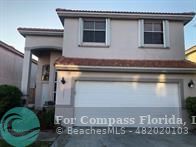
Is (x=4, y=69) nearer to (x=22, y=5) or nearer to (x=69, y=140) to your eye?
(x=22, y=5)

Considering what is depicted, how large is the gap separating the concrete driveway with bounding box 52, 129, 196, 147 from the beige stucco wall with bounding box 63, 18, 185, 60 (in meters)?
4.59

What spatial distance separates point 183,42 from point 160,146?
6953 millimetres

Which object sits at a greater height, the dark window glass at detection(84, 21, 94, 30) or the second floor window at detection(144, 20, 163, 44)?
the dark window glass at detection(84, 21, 94, 30)

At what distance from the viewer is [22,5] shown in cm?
1262

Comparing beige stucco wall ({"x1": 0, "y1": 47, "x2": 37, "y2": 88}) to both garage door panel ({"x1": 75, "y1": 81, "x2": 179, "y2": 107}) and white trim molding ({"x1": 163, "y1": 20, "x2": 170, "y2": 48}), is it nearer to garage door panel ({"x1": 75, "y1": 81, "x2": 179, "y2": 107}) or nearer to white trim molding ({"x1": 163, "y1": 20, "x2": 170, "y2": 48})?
garage door panel ({"x1": 75, "y1": 81, "x2": 179, "y2": 107})

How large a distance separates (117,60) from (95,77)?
177 centimetres

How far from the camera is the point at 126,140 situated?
720 centimetres

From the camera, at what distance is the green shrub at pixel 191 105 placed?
8.75 m

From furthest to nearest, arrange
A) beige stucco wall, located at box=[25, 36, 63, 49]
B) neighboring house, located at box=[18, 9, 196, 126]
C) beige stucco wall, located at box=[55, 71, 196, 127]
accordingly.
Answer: beige stucco wall, located at box=[25, 36, 63, 49]
neighboring house, located at box=[18, 9, 196, 126]
beige stucco wall, located at box=[55, 71, 196, 127]

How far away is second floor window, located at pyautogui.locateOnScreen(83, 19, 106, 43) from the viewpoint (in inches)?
421

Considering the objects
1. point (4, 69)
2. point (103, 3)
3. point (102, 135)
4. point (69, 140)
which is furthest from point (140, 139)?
point (4, 69)

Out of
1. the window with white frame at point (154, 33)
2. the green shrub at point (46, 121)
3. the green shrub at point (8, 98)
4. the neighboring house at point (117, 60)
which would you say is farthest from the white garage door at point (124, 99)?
the green shrub at point (8, 98)

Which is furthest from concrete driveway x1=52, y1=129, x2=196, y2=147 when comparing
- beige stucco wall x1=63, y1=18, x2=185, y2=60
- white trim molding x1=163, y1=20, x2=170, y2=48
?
white trim molding x1=163, y1=20, x2=170, y2=48

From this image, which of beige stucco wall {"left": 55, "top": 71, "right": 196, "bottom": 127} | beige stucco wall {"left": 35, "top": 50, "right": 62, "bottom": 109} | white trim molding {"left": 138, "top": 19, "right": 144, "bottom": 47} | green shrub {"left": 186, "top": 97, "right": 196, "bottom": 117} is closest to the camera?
green shrub {"left": 186, "top": 97, "right": 196, "bottom": 117}
